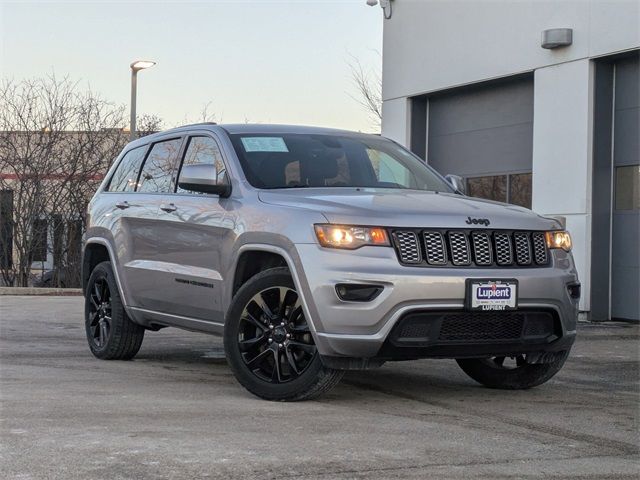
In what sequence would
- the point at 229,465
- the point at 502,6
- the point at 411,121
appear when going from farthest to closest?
the point at 411,121 → the point at 502,6 → the point at 229,465

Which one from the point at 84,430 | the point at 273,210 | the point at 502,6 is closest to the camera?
the point at 84,430

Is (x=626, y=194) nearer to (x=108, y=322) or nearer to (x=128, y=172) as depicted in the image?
(x=128, y=172)

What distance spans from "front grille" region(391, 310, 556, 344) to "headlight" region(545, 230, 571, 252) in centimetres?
47

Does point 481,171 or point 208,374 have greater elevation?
point 481,171

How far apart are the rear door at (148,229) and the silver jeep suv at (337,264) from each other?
24 millimetres

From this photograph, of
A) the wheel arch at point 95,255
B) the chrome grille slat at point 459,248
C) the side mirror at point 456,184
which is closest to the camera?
the chrome grille slat at point 459,248

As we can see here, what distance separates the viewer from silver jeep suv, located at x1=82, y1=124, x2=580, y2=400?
6.52 m

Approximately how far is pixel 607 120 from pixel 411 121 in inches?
184

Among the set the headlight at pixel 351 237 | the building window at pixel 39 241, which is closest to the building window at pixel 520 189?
the headlight at pixel 351 237

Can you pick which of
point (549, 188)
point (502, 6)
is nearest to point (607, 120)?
point (549, 188)

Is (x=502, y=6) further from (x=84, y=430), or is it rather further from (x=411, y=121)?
(x=84, y=430)

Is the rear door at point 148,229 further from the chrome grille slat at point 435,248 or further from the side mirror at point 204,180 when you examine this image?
the chrome grille slat at point 435,248

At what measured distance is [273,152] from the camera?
7875 millimetres

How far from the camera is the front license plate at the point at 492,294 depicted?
659 centimetres
